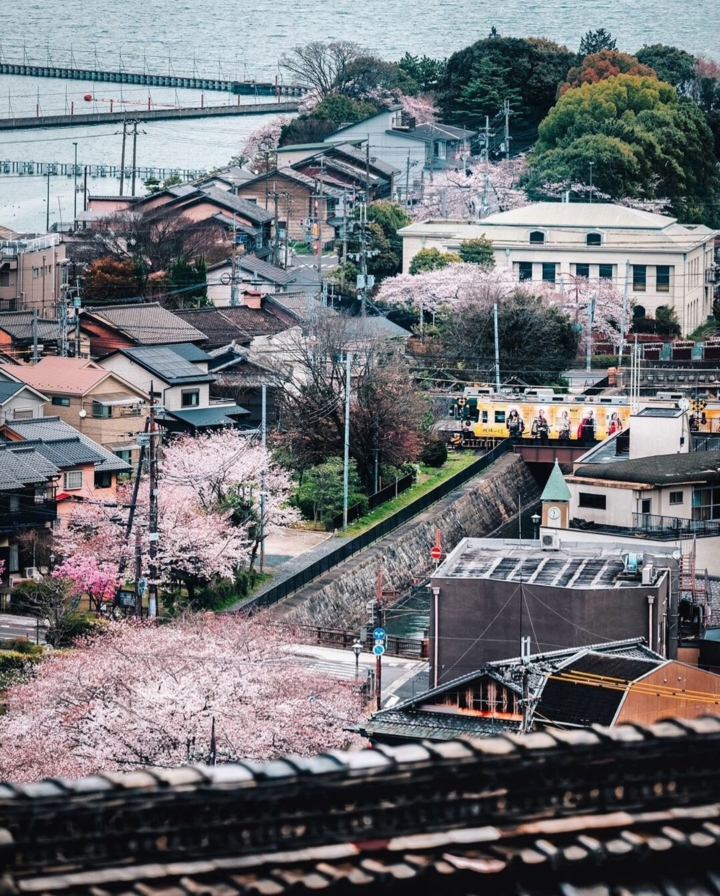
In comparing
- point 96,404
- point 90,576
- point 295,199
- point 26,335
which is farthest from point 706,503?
point 295,199

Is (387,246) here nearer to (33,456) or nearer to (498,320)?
(498,320)

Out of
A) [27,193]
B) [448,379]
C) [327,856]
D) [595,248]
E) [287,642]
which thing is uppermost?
[27,193]

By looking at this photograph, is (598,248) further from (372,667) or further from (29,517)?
(372,667)

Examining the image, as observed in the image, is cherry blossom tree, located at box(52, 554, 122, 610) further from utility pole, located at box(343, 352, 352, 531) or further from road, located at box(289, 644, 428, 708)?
utility pole, located at box(343, 352, 352, 531)

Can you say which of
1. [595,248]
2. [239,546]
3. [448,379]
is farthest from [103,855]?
[595,248]

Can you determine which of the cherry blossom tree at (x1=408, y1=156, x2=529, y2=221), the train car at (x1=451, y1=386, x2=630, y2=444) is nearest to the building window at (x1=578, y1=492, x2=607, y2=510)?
the train car at (x1=451, y1=386, x2=630, y2=444)
